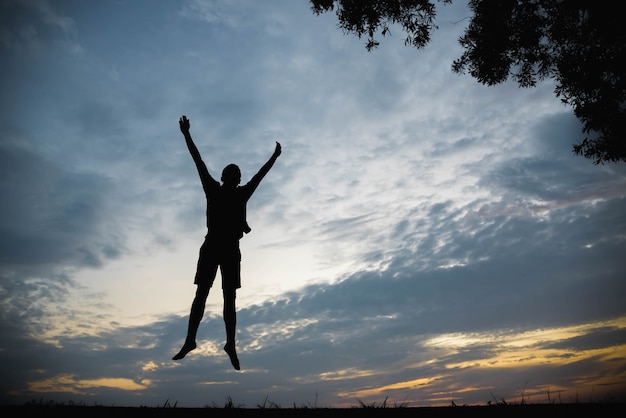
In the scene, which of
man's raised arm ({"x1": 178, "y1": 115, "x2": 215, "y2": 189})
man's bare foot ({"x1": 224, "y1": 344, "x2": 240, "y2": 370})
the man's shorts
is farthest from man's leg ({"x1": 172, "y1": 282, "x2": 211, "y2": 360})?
man's raised arm ({"x1": 178, "y1": 115, "x2": 215, "y2": 189})

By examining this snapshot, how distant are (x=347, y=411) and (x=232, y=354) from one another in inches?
97.5

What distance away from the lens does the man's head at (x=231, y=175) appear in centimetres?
690

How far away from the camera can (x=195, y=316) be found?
6434mm

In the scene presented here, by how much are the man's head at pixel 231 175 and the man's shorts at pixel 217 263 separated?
105 centimetres

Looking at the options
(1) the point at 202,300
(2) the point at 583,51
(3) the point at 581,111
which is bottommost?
(1) the point at 202,300

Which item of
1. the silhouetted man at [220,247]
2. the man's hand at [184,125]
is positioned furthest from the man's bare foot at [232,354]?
the man's hand at [184,125]

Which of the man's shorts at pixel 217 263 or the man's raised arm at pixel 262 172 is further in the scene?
the man's raised arm at pixel 262 172

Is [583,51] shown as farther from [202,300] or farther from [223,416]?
[223,416]

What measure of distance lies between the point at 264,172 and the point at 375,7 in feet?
26.4

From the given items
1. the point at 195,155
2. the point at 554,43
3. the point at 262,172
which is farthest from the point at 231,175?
the point at 554,43

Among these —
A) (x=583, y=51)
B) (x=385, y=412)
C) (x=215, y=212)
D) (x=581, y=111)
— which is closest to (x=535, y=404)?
(x=385, y=412)

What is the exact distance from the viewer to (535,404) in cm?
502

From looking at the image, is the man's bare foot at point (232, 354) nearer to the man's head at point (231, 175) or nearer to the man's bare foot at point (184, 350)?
the man's bare foot at point (184, 350)

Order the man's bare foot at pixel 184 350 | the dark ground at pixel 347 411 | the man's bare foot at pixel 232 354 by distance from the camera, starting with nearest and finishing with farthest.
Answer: the dark ground at pixel 347 411 → the man's bare foot at pixel 184 350 → the man's bare foot at pixel 232 354
